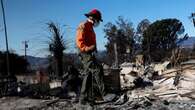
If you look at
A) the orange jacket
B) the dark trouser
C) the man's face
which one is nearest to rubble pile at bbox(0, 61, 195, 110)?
the dark trouser

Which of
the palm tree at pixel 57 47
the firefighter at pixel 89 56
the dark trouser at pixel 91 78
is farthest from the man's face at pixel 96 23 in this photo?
the palm tree at pixel 57 47

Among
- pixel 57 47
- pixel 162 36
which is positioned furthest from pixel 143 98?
pixel 162 36

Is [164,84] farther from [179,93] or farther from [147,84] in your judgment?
[147,84]

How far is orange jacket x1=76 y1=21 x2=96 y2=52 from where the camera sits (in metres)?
7.64

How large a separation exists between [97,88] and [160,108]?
1.14 meters

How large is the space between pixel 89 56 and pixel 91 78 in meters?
0.40

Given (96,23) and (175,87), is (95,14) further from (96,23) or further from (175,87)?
(175,87)

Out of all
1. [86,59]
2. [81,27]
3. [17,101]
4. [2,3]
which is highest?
[2,3]

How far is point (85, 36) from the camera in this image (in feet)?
25.2

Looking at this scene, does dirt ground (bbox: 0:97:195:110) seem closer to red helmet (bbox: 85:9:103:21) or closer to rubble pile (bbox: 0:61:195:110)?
rubble pile (bbox: 0:61:195:110)

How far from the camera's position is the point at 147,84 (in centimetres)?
1286

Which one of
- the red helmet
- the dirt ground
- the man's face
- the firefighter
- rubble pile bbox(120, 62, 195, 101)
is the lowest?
the dirt ground

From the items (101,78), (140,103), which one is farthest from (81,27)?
(140,103)

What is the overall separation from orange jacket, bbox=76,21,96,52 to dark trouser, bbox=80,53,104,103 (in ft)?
0.55
